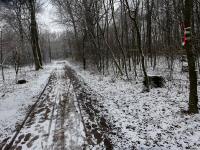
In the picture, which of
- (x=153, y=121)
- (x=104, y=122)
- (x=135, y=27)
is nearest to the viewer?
(x=153, y=121)

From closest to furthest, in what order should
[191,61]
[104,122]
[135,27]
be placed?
1. [191,61]
2. [104,122]
3. [135,27]

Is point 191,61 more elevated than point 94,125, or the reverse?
point 191,61

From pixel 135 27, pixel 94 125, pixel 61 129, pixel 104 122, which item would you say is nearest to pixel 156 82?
pixel 135 27

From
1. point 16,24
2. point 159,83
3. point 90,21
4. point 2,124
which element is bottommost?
point 2,124

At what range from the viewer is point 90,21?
1820 cm

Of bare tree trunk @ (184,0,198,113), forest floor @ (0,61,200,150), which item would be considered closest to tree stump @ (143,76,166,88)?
forest floor @ (0,61,200,150)

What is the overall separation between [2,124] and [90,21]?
1380 cm

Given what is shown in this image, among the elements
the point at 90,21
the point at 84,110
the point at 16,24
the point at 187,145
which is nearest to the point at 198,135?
the point at 187,145

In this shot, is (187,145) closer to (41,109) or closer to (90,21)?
(41,109)

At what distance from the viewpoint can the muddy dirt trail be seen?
4.86 m

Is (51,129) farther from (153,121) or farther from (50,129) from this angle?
(153,121)

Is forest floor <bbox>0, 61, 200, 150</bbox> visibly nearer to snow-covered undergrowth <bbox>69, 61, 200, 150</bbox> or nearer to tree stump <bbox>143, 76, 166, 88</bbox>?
snow-covered undergrowth <bbox>69, 61, 200, 150</bbox>

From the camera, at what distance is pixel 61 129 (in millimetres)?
5770

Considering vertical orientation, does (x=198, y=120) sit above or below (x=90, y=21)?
below
